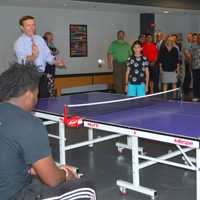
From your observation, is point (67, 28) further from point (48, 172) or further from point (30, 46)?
point (48, 172)

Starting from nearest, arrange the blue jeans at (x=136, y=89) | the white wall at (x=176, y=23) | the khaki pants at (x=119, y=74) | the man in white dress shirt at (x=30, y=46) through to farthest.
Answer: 1. the man in white dress shirt at (x=30, y=46)
2. the blue jeans at (x=136, y=89)
3. the khaki pants at (x=119, y=74)
4. the white wall at (x=176, y=23)

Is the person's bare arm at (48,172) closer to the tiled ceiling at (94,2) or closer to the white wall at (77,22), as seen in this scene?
the tiled ceiling at (94,2)

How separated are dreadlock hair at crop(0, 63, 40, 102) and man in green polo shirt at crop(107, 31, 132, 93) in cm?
804

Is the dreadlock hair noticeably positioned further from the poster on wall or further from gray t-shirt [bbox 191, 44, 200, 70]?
the poster on wall

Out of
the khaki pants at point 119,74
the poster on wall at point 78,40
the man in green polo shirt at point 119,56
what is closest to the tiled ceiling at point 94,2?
the man in green polo shirt at point 119,56

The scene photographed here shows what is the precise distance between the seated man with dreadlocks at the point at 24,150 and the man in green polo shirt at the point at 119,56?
314 inches

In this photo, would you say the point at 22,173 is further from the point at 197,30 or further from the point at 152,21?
the point at 197,30

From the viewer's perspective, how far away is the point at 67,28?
431 inches

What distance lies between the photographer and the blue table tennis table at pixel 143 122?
10.8 ft

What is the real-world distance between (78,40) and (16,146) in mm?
9260

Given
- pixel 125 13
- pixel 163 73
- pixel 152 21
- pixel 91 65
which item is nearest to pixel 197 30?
pixel 152 21

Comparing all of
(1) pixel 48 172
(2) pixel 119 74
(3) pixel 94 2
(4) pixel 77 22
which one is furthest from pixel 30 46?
(4) pixel 77 22

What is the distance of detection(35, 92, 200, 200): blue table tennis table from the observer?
3.29m

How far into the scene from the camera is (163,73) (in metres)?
9.11
